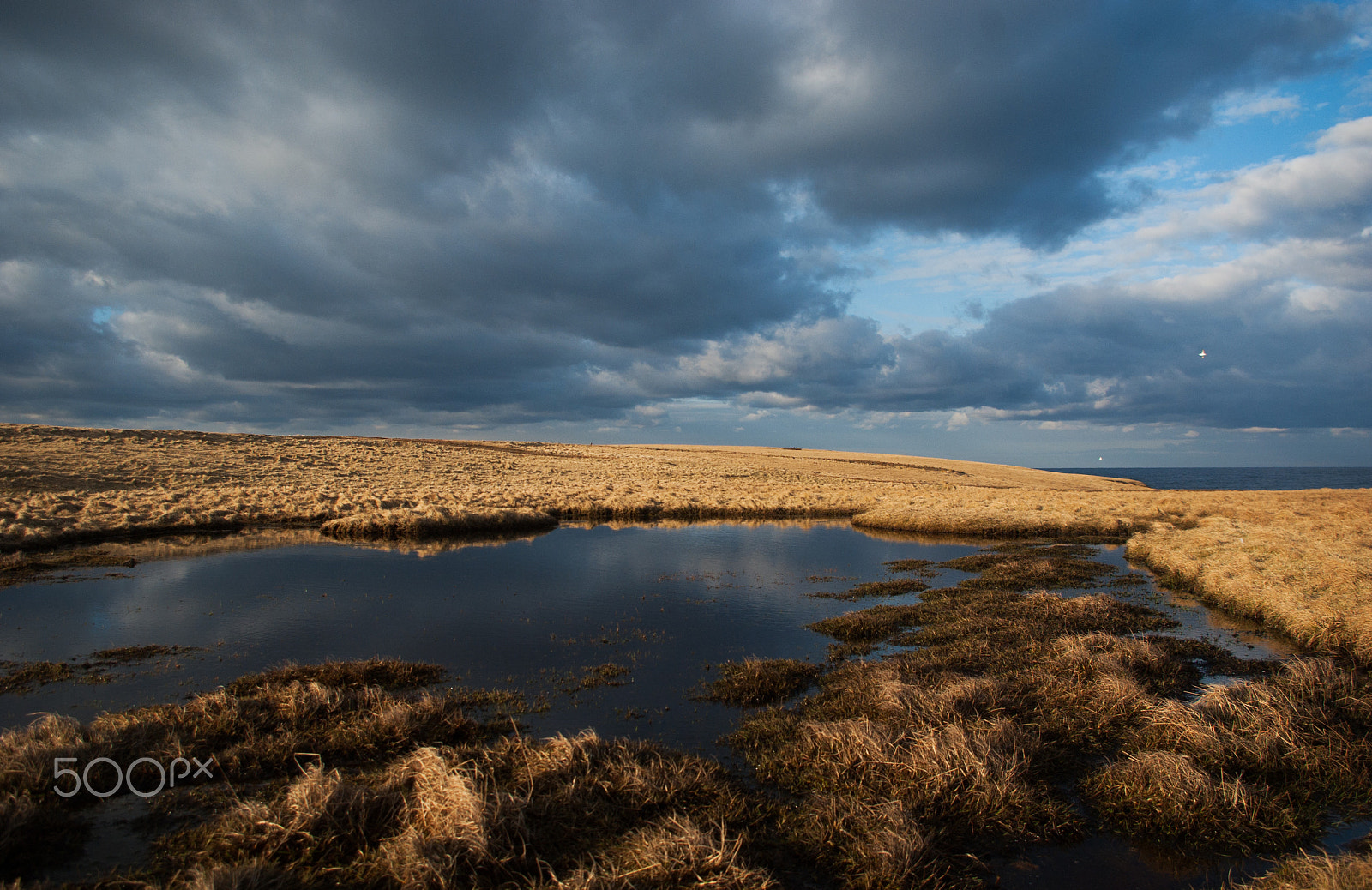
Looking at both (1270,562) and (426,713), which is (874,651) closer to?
(426,713)

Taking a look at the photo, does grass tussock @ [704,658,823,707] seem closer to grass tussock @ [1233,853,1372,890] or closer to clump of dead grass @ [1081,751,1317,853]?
clump of dead grass @ [1081,751,1317,853]

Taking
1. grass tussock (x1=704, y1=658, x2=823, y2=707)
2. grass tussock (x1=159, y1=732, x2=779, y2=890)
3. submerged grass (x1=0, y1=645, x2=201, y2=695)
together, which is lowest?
submerged grass (x1=0, y1=645, x2=201, y2=695)

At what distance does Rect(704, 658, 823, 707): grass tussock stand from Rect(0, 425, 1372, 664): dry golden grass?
44.8 ft

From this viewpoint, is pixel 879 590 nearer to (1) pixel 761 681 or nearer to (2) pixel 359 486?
(1) pixel 761 681

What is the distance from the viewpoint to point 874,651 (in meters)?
16.0

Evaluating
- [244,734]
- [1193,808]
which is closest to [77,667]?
[244,734]

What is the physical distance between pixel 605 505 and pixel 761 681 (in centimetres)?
3234

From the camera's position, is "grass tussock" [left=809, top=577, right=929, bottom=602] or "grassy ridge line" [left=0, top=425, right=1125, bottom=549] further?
"grassy ridge line" [left=0, top=425, right=1125, bottom=549]

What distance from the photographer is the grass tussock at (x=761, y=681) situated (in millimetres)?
12859

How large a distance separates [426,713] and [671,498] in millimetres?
38187

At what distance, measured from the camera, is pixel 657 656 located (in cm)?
→ 1550

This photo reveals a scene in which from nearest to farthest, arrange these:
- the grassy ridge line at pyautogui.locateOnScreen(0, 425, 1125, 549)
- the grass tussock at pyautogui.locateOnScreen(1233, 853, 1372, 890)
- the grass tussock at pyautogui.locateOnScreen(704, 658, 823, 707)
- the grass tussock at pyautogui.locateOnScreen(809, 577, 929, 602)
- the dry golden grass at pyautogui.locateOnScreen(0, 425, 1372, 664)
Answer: the grass tussock at pyautogui.locateOnScreen(1233, 853, 1372, 890), the grass tussock at pyautogui.locateOnScreen(704, 658, 823, 707), the grass tussock at pyautogui.locateOnScreen(809, 577, 929, 602), the dry golden grass at pyautogui.locateOnScreen(0, 425, 1372, 664), the grassy ridge line at pyautogui.locateOnScreen(0, 425, 1125, 549)

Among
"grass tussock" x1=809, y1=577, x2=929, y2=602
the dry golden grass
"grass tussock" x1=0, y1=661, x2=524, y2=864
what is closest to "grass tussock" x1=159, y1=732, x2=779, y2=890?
"grass tussock" x1=0, y1=661, x2=524, y2=864

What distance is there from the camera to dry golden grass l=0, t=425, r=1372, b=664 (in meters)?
23.1
